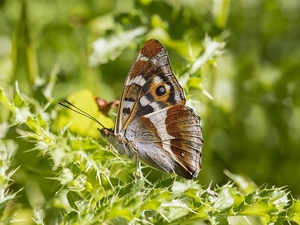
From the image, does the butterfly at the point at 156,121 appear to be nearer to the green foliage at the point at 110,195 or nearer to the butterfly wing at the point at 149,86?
the butterfly wing at the point at 149,86

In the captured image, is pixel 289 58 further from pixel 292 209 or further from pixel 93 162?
pixel 93 162

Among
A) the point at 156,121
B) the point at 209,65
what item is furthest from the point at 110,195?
the point at 209,65

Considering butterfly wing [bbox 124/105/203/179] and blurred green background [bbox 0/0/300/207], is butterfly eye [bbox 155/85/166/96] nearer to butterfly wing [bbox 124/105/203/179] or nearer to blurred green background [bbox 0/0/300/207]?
butterfly wing [bbox 124/105/203/179]

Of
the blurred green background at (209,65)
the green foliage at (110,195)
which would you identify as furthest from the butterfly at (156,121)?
the blurred green background at (209,65)

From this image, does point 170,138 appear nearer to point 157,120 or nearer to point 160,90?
point 157,120

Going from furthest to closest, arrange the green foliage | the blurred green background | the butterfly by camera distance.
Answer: the blurred green background, the butterfly, the green foliage

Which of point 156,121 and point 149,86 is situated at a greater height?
point 149,86

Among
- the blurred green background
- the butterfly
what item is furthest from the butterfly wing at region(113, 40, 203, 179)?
the blurred green background

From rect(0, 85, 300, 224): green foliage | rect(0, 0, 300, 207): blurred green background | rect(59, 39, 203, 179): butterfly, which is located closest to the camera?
rect(0, 85, 300, 224): green foliage

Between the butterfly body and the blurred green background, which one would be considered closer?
the butterfly body
